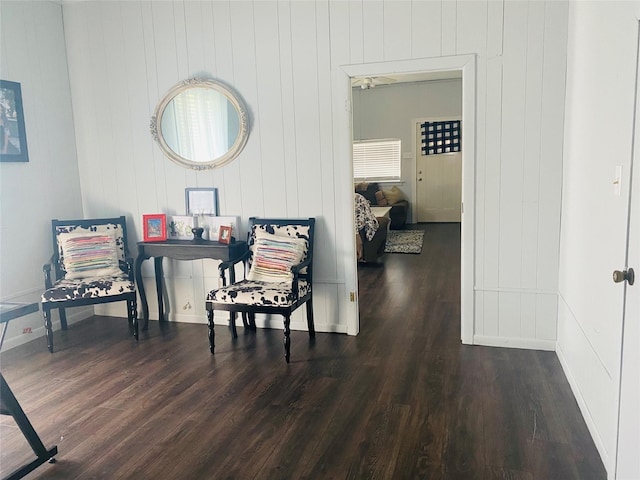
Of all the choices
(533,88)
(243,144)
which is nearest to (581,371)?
(533,88)

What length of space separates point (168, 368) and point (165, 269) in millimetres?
1279

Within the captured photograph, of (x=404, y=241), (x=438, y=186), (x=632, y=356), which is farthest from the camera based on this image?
(x=438, y=186)

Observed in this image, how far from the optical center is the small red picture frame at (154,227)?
4266 mm

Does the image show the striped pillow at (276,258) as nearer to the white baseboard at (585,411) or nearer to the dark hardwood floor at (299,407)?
the dark hardwood floor at (299,407)

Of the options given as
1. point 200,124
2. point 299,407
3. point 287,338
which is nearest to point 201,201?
point 200,124

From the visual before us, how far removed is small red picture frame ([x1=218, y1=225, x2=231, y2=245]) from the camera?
4047 mm

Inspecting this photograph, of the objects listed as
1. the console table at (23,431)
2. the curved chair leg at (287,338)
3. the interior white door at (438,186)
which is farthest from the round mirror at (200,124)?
the interior white door at (438,186)

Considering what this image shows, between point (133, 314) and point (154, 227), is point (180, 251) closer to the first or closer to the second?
point (154, 227)

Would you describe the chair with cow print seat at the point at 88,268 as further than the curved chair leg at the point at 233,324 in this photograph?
No

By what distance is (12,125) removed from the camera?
3.93m

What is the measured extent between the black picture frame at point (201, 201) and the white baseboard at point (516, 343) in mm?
2321

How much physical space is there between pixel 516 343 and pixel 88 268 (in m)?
3.35

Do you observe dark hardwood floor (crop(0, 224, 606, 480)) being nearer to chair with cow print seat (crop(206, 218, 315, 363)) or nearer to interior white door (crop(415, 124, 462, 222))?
chair with cow print seat (crop(206, 218, 315, 363))

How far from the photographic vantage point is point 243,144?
4.04 metres
